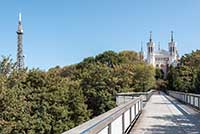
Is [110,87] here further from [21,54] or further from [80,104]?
[21,54]

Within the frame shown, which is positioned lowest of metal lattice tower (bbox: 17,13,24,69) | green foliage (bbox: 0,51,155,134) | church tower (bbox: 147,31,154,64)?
green foliage (bbox: 0,51,155,134)

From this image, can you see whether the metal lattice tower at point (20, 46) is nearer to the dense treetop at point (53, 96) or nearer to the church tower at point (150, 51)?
the dense treetop at point (53, 96)

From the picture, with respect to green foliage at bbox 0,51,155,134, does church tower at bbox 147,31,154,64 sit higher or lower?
higher

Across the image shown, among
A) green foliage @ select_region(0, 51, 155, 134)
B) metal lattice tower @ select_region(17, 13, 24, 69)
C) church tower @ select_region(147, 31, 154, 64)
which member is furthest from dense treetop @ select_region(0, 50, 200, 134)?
church tower @ select_region(147, 31, 154, 64)

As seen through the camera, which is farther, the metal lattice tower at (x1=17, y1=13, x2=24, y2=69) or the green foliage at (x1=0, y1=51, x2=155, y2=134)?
Result: the metal lattice tower at (x1=17, y1=13, x2=24, y2=69)

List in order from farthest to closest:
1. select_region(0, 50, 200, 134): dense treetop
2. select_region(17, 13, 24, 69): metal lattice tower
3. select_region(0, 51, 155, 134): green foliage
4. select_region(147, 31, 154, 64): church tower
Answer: select_region(147, 31, 154, 64): church tower, select_region(17, 13, 24, 69): metal lattice tower, select_region(0, 50, 200, 134): dense treetop, select_region(0, 51, 155, 134): green foliage

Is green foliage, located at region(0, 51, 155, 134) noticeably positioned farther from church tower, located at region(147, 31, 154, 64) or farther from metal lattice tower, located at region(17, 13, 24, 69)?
church tower, located at region(147, 31, 154, 64)

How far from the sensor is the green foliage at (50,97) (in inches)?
1171

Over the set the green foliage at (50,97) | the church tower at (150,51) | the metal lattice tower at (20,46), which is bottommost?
the green foliage at (50,97)

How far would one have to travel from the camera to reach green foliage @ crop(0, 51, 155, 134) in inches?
1171

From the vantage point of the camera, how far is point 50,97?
46094 millimetres

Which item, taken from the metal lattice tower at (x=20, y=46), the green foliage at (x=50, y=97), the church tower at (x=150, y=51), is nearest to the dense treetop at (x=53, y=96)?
the green foliage at (x=50, y=97)

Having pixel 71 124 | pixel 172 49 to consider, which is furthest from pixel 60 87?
pixel 172 49

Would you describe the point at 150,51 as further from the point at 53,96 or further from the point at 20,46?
the point at 53,96
